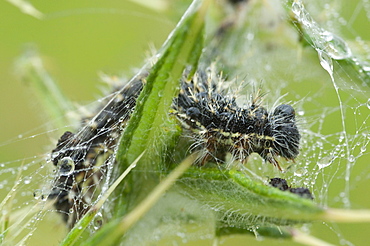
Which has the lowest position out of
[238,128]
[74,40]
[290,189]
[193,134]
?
[290,189]

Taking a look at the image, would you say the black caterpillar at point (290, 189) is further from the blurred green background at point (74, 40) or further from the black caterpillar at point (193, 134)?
the blurred green background at point (74, 40)

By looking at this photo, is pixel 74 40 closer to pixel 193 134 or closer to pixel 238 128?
pixel 193 134

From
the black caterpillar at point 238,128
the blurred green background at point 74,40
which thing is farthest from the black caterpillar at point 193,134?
the blurred green background at point 74,40

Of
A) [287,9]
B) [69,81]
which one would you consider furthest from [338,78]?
[69,81]

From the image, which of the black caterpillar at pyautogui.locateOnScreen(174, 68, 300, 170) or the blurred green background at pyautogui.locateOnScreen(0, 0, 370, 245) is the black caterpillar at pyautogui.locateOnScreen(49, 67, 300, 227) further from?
the blurred green background at pyautogui.locateOnScreen(0, 0, 370, 245)

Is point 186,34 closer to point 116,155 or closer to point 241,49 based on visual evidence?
point 116,155

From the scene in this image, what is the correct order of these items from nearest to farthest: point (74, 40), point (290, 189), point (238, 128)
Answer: point (290, 189)
point (238, 128)
point (74, 40)

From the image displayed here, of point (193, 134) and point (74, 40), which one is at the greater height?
point (74, 40)

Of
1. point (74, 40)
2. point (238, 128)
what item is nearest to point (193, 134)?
point (238, 128)

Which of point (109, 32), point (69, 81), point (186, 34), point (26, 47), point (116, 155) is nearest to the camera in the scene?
point (186, 34)

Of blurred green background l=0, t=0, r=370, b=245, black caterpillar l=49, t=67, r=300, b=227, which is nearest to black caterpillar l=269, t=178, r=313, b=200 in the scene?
black caterpillar l=49, t=67, r=300, b=227
